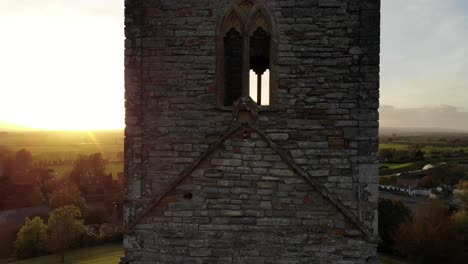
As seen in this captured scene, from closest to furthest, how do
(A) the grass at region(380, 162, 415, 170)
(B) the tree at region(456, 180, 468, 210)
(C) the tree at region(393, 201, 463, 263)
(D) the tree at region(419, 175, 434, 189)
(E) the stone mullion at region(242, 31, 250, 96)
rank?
(E) the stone mullion at region(242, 31, 250, 96) < (C) the tree at region(393, 201, 463, 263) < (B) the tree at region(456, 180, 468, 210) < (D) the tree at region(419, 175, 434, 189) < (A) the grass at region(380, 162, 415, 170)

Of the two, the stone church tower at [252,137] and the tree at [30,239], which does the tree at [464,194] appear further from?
the tree at [30,239]

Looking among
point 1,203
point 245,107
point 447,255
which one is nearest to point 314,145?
point 245,107

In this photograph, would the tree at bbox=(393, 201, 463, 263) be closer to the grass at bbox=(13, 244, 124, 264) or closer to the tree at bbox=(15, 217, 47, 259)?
the grass at bbox=(13, 244, 124, 264)

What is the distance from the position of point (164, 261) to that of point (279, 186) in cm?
219

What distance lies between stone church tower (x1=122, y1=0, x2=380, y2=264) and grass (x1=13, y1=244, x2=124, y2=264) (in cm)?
2975

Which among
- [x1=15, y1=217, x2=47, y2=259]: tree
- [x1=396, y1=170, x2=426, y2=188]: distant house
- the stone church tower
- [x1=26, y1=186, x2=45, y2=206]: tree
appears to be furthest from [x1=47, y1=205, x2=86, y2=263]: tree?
[x1=396, y1=170, x2=426, y2=188]: distant house

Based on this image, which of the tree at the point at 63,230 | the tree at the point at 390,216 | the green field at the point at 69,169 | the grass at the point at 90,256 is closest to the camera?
the grass at the point at 90,256

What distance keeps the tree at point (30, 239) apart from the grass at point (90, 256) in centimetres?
150

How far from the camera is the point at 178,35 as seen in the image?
6176 mm

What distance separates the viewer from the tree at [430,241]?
32594 mm

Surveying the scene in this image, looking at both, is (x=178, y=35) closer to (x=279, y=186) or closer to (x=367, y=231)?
(x=279, y=186)

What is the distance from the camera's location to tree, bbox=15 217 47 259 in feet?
124

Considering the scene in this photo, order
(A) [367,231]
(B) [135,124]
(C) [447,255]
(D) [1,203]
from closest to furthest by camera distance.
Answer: (A) [367,231] → (B) [135,124] → (C) [447,255] → (D) [1,203]

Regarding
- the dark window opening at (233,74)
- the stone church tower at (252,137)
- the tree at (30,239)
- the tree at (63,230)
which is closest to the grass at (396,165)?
the tree at (63,230)
